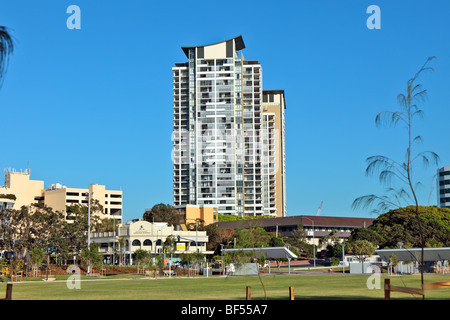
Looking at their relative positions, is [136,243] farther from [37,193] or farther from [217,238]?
[37,193]

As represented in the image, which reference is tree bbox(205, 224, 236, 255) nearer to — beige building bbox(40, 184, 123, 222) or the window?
the window

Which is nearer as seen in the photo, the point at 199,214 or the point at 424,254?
the point at 424,254

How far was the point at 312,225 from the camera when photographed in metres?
147

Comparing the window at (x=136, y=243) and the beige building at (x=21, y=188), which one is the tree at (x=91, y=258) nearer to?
the window at (x=136, y=243)

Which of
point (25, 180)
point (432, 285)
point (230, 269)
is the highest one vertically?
point (25, 180)

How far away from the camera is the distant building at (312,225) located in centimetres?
14925

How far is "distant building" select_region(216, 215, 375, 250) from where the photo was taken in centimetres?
14925

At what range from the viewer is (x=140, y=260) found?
238 ft

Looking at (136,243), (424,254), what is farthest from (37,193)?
(424,254)

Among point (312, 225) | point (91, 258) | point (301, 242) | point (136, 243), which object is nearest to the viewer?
point (91, 258)
